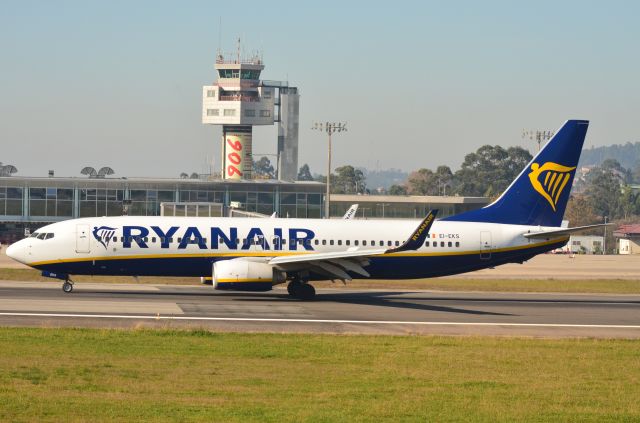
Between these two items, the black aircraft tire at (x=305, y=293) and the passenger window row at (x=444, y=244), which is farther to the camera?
the passenger window row at (x=444, y=244)

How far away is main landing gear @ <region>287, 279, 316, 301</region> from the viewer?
4528cm

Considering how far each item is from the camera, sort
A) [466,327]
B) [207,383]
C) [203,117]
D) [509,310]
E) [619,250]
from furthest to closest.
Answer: [203,117]
[619,250]
[509,310]
[466,327]
[207,383]

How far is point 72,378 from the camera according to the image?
2266cm

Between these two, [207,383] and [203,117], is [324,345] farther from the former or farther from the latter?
[203,117]

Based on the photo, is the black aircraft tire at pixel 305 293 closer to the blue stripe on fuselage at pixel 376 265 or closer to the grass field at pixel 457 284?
the blue stripe on fuselage at pixel 376 265

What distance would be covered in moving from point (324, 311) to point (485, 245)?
1061 cm

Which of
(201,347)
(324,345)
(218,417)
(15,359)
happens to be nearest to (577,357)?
(324,345)

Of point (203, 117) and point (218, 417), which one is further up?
point (203, 117)

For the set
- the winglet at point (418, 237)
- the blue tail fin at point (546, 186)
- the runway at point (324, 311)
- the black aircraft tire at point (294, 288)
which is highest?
the blue tail fin at point (546, 186)

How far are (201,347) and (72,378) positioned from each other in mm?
5964

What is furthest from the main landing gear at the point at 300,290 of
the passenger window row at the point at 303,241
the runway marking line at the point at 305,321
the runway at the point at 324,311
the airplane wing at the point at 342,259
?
the runway marking line at the point at 305,321

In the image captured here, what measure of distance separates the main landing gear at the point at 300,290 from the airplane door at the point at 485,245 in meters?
8.24

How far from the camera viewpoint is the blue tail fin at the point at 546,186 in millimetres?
47531

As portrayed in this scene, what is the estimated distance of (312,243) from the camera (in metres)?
45.8
